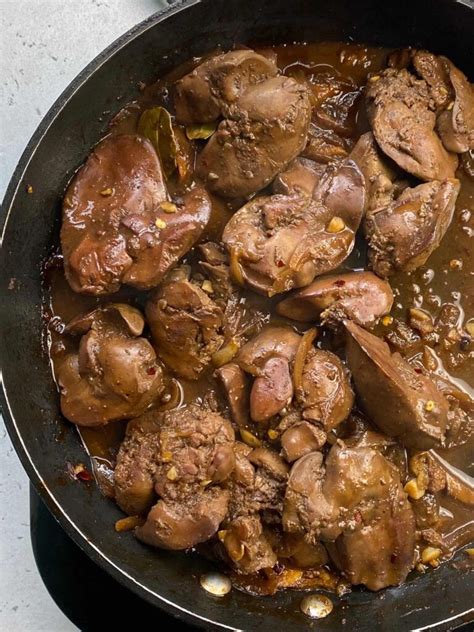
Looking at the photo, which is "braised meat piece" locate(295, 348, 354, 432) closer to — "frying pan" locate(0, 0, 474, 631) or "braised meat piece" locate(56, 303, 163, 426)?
"braised meat piece" locate(56, 303, 163, 426)

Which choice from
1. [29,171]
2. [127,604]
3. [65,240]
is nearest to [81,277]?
[65,240]

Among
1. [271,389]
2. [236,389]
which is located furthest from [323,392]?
Answer: [236,389]

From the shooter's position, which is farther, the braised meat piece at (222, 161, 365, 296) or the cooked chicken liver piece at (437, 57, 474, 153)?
the cooked chicken liver piece at (437, 57, 474, 153)

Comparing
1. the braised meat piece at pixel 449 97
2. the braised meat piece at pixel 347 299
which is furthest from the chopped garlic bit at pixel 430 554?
the braised meat piece at pixel 449 97

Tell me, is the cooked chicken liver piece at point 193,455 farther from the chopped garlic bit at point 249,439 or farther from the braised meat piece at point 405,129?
the braised meat piece at point 405,129

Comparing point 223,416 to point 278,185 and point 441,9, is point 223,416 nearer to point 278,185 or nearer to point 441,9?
point 278,185

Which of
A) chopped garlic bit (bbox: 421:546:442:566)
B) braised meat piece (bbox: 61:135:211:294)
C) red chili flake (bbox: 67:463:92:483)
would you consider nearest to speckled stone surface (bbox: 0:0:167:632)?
red chili flake (bbox: 67:463:92:483)
